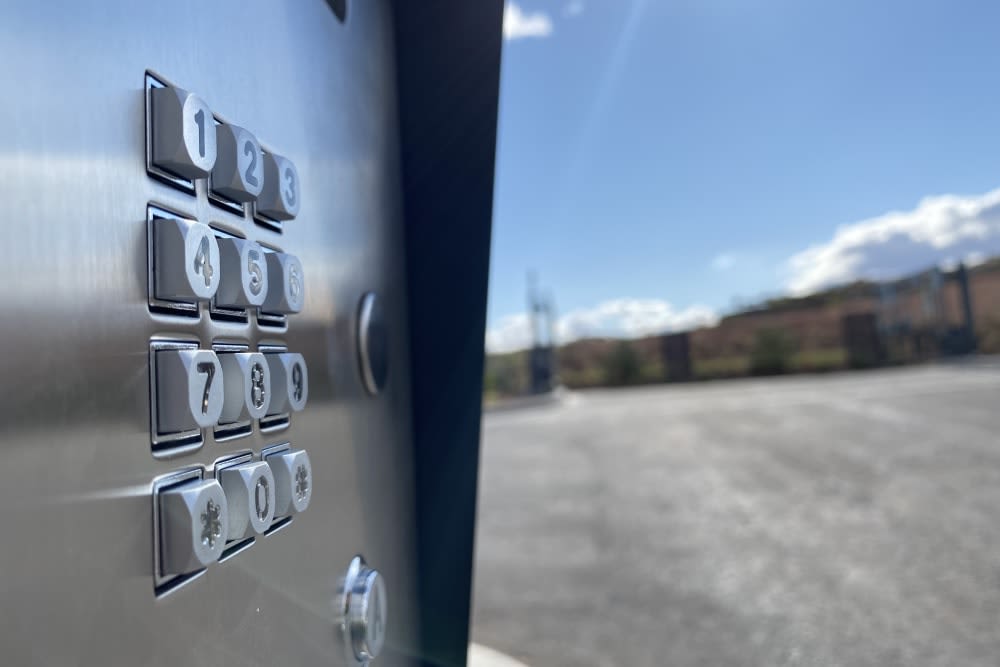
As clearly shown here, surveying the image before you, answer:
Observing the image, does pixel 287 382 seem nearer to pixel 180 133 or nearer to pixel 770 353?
pixel 180 133

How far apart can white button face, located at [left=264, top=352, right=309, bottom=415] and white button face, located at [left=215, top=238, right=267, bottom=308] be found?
41mm

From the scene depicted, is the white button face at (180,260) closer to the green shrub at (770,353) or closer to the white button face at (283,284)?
the white button face at (283,284)

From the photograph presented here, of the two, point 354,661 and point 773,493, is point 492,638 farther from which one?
point 773,493

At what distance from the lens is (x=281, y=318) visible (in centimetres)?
46

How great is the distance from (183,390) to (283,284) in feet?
0.44

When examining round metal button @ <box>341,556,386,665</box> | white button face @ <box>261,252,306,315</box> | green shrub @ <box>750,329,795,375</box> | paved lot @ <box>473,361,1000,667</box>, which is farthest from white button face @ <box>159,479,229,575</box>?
green shrub @ <box>750,329,795,375</box>

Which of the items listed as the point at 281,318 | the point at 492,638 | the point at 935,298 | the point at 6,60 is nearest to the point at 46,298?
the point at 6,60

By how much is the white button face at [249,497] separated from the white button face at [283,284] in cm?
10

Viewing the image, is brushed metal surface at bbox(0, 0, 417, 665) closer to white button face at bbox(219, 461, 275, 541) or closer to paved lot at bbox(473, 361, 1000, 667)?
white button face at bbox(219, 461, 275, 541)

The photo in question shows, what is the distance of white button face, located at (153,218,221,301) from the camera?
0.32 metres

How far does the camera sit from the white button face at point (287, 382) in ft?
1.42

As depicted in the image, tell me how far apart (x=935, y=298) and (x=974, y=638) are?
10.2 meters

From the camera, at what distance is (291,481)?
44 cm

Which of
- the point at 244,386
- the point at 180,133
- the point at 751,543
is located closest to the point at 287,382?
the point at 244,386
